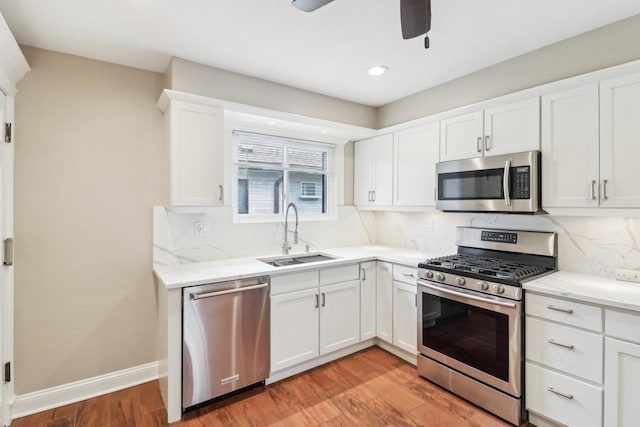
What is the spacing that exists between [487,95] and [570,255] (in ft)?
4.55

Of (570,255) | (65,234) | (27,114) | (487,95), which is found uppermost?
(487,95)

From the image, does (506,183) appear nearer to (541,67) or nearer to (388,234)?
(541,67)

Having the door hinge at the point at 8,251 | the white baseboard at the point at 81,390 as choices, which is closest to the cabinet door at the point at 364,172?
the white baseboard at the point at 81,390

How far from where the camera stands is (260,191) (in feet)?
10.4

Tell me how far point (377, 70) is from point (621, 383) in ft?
8.33

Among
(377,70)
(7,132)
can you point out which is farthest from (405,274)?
(7,132)

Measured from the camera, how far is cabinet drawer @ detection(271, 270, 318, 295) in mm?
2496

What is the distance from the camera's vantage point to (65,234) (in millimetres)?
2316

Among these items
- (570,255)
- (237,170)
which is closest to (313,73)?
(237,170)

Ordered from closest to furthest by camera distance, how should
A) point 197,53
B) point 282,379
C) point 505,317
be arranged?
point 505,317
point 197,53
point 282,379

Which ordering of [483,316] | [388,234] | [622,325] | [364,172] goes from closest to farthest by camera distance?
[622,325]
[483,316]
[364,172]
[388,234]

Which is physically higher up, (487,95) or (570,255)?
(487,95)

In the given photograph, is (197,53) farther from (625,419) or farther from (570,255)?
(625,419)

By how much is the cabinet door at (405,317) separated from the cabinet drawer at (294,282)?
777 millimetres
